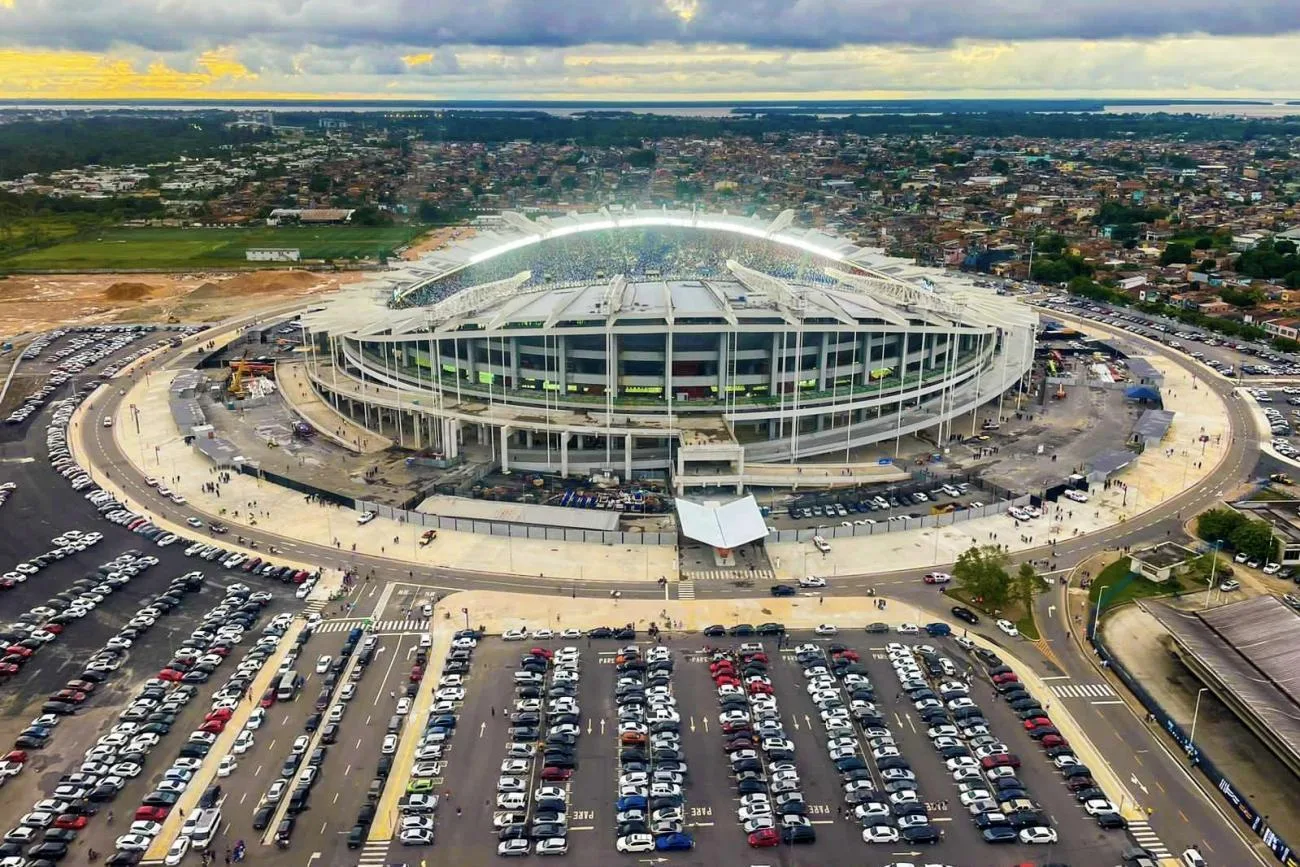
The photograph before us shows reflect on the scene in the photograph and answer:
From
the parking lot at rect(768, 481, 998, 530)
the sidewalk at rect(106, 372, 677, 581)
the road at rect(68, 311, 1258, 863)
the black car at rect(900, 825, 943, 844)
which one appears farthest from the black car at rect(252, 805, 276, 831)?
the parking lot at rect(768, 481, 998, 530)

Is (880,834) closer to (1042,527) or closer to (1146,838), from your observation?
(1146,838)

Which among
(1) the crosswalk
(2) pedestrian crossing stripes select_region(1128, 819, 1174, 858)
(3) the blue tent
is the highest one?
(3) the blue tent

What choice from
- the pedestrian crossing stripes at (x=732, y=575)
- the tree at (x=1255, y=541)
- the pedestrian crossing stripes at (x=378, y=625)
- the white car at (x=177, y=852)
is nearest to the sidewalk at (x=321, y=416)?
the pedestrian crossing stripes at (x=378, y=625)

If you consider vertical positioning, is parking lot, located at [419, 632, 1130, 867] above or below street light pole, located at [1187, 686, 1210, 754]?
below

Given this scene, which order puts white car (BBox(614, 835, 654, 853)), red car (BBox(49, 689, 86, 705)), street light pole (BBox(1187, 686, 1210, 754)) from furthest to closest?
red car (BBox(49, 689, 86, 705)), street light pole (BBox(1187, 686, 1210, 754)), white car (BBox(614, 835, 654, 853))

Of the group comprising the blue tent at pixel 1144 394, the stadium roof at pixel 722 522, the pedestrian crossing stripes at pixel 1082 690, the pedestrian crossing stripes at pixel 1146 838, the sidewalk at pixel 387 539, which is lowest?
the pedestrian crossing stripes at pixel 1146 838

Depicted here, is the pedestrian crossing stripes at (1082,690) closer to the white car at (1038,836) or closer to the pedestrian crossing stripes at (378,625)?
the white car at (1038,836)

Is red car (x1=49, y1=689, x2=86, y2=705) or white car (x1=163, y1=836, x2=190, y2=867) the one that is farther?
red car (x1=49, y1=689, x2=86, y2=705)

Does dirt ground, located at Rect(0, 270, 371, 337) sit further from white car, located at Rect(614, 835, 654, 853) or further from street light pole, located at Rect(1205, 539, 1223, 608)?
white car, located at Rect(614, 835, 654, 853)

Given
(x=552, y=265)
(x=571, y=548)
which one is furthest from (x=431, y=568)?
(x=552, y=265)
